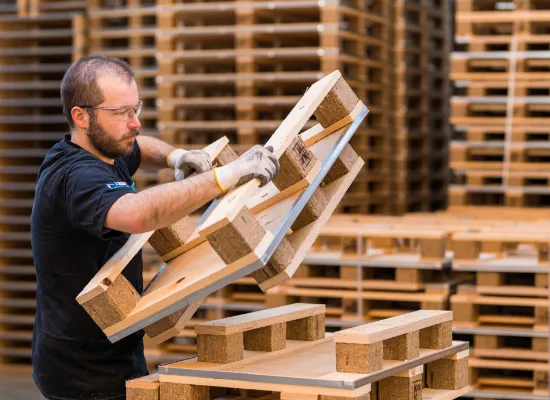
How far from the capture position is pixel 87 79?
12.6 ft

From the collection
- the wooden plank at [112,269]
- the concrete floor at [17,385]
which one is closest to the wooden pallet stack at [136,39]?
the concrete floor at [17,385]

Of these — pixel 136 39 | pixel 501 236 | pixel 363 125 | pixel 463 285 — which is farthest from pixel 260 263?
pixel 136 39

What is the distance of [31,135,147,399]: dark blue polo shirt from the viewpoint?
391 centimetres

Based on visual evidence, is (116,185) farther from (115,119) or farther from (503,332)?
(503,332)

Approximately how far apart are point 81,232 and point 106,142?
0.34 meters

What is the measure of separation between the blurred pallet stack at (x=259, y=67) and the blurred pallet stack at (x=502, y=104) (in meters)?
0.69

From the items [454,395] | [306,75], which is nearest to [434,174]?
[306,75]

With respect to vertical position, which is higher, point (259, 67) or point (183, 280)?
point (259, 67)

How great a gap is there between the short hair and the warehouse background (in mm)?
3007

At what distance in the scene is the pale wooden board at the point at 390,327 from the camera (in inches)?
141

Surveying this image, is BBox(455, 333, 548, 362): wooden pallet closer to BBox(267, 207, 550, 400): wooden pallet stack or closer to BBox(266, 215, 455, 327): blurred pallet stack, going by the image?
BBox(267, 207, 550, 400): wooden pallet stack

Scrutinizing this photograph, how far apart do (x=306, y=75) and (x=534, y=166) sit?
184cm

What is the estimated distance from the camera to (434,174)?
10289 millimetres

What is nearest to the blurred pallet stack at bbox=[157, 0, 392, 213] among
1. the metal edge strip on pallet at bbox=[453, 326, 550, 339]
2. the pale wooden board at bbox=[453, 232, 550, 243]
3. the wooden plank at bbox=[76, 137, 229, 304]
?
the pale wooden board at bbox=[453, 232, 550, 243]
